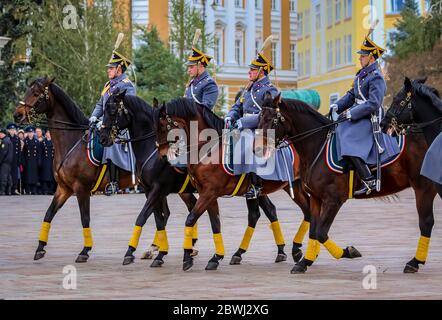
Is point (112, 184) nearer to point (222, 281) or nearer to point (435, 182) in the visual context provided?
point (222, 281)

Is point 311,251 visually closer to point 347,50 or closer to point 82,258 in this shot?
point 82,258

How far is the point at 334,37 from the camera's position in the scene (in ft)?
280

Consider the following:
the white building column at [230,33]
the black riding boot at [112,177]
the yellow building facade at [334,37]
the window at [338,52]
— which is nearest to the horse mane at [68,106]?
the black riding boot at [112,177]

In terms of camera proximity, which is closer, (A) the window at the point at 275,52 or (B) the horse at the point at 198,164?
(B) the horse at the point at 198,164

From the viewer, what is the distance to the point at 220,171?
1630 cm

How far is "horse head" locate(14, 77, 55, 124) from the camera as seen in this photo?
18266 millimetres

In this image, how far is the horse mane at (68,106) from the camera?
18375mm

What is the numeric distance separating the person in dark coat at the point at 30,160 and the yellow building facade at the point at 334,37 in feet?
115

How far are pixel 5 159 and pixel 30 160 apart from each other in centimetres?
107

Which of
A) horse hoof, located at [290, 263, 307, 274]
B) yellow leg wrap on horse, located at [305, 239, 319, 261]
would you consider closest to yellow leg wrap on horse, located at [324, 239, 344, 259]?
yellow leg wrap on horse, located at [305, 239, 319, 261]

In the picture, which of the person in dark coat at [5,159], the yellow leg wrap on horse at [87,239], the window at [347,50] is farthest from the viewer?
the window at [347,50]

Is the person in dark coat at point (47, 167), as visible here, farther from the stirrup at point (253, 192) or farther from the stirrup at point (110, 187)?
the stirrup at point (253, 192)

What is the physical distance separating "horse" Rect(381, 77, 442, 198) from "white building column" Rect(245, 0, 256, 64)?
7544cm

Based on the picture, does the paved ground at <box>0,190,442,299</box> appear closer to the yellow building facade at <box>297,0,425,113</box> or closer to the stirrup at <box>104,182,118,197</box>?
the stirrup at <box>104,182,118,197</box>
